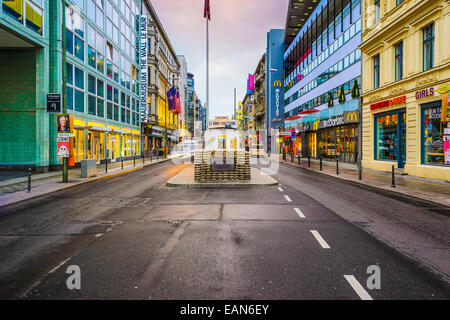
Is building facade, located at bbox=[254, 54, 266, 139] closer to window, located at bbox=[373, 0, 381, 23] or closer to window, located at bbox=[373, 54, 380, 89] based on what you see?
window, located at bbox=[373, 0, 381, 23]

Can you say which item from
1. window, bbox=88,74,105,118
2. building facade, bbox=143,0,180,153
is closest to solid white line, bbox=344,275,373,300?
window, bbox=88,74,105,118

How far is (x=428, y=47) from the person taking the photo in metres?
16.4

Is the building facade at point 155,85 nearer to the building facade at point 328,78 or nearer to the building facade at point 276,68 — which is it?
the building facade at point 328,78

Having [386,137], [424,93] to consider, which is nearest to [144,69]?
[386,137]

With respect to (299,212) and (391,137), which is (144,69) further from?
(299,212)

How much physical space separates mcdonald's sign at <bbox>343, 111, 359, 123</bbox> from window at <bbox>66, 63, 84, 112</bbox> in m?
23.0

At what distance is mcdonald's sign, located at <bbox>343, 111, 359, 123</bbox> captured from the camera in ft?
78.7

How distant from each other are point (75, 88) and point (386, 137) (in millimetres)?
24752

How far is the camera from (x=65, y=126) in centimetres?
1468

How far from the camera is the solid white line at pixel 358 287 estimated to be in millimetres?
3285

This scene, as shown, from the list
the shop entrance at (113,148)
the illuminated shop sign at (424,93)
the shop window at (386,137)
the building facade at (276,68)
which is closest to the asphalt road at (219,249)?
the illuminated shop sign at (424,93)

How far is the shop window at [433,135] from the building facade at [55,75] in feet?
66.1
